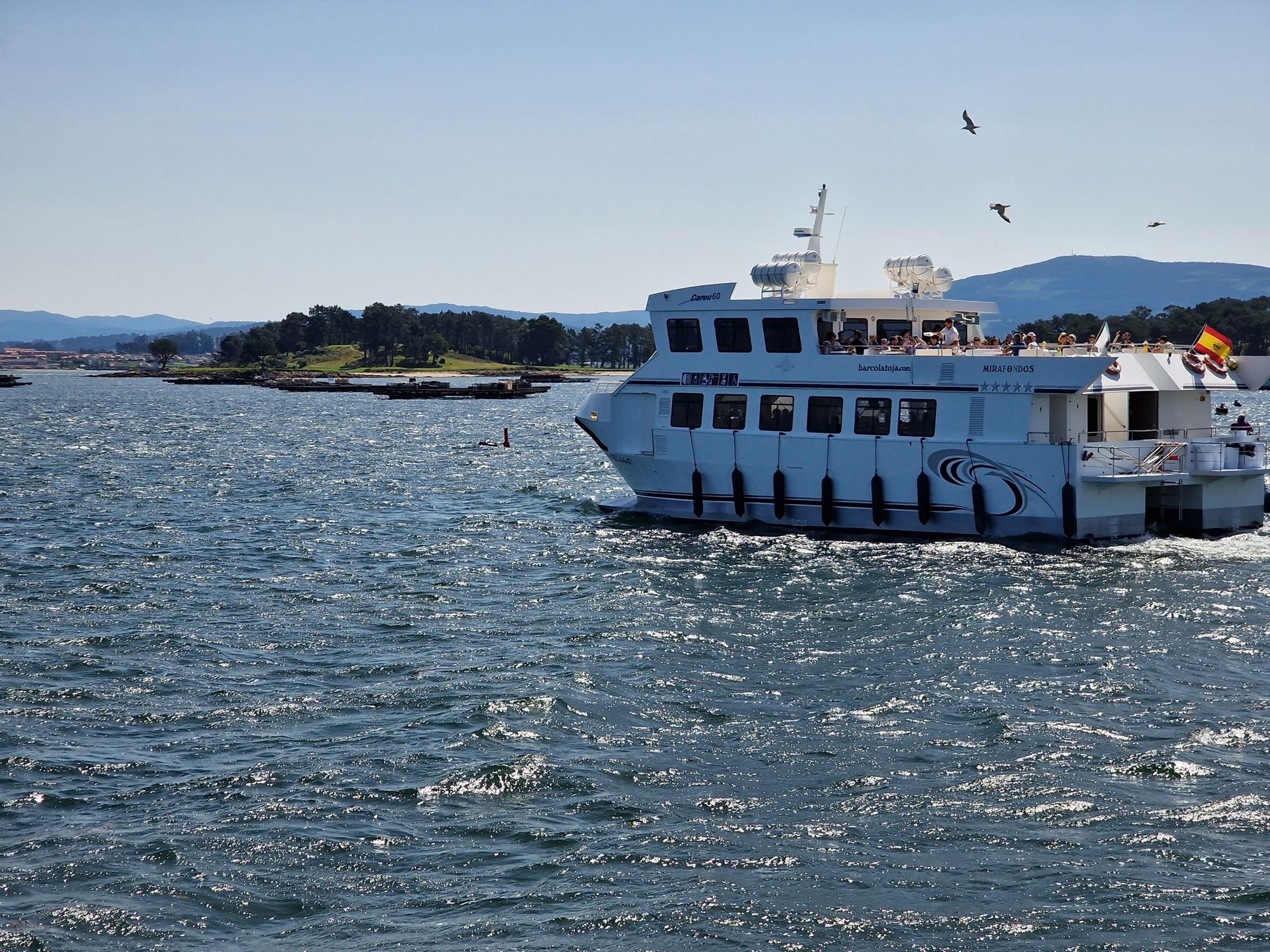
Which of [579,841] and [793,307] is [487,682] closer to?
[579,841]

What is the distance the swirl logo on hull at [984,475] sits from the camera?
96.2 ft

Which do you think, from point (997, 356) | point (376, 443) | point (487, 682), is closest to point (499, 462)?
point (376, 443)

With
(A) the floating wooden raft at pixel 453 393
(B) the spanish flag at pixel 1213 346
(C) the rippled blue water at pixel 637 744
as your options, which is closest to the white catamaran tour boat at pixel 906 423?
(B) the spanish flag at pixel 1213 346

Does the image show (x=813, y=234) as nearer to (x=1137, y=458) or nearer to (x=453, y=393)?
(x=1137, y=458)

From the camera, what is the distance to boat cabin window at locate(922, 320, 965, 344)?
34.0 metres

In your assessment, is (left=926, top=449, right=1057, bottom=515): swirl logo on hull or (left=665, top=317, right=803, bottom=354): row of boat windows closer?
(left=926, top=449, right=1057, bottom=515): swirl logo on hull

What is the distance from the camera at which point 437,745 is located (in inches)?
634

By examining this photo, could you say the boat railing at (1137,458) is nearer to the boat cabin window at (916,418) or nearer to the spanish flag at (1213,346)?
the spanish flag at (1213,346)

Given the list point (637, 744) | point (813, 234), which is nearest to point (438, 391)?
point (813, 234)

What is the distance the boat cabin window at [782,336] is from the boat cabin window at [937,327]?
151 inches

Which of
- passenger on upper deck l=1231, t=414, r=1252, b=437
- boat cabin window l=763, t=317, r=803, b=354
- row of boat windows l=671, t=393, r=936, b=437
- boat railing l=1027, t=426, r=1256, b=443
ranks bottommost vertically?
boat railing l=1027, t=426, r=1256, b=443

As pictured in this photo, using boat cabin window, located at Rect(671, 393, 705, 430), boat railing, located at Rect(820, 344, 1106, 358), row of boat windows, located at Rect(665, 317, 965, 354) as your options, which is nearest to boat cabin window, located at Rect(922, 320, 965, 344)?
row of boat windows, located at Rect(665, 317, 965, 354)

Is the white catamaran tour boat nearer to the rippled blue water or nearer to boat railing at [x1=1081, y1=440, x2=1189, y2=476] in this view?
boat railing at [x1=1081, y1=440, x2=1189, y2=476]

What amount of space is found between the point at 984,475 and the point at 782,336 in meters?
6.47
